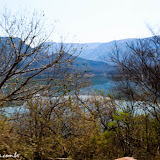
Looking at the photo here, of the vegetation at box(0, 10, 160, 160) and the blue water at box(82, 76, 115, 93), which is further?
the blue water at box(82, 76, 115, 93)

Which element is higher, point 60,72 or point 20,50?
point 20,50

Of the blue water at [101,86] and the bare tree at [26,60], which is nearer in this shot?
the bare tree at [26,60]

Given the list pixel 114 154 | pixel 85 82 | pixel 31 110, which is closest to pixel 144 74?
pixel 85 82

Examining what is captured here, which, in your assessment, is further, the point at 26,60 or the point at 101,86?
the point at 101,86

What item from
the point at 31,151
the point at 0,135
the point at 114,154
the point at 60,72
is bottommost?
the point at 114,154

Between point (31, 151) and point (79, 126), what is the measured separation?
1.61 m

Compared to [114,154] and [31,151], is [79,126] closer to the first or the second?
[31,151]

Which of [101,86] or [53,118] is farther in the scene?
[101,86]

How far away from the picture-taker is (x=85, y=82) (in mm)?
8219

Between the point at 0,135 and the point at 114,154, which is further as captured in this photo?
the point at 114,154

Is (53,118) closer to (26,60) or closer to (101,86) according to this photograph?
(26,60)

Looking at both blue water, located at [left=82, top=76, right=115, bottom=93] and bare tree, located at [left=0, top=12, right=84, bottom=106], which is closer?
bare tree, located at [left=0, top=12, right=84, bottom=106]

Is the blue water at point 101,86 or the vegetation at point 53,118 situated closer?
the vegetation at point 53,118

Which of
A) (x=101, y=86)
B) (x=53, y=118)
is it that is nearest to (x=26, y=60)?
(x=53, y=118)
